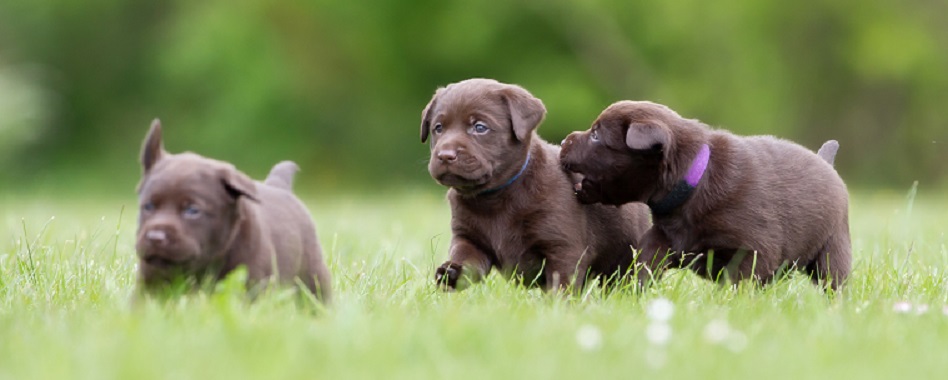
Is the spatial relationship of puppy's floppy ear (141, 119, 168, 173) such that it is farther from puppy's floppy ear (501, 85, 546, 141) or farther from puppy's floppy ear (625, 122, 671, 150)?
puppy's floppy ear (625, 122, 671, 150)

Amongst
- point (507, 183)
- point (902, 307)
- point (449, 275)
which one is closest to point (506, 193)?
point (507, 183)

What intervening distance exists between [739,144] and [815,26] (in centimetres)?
1735

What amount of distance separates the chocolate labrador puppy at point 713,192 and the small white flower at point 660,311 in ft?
→ 2.81

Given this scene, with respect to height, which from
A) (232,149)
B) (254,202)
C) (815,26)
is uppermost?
(254,202)

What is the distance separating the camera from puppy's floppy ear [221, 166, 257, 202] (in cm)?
371

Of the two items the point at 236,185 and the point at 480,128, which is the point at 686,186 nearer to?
the point at 480,128

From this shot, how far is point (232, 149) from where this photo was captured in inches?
811

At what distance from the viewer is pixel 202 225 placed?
3.72m

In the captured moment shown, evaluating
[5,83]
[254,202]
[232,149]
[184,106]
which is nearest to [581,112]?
[232,149]

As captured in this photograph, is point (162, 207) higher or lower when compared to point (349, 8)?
higher

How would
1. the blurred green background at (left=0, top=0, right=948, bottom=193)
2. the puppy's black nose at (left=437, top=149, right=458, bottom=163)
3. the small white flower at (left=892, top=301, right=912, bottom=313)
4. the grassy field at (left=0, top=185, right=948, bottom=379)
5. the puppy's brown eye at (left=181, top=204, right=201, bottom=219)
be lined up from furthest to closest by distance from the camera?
the blurred green background at (left=0, top=0, right=948, bottom=193), the puppy's black nose at (left=437, top=149, right=458, bottom=163), the small white flower at (left=892, top=301, right=912, bottom=313), the puppy's brown eye at (left=181, top=204, right=201, bottom=219), the grassy field at (left=0, top=185, right=948, bottom=379)

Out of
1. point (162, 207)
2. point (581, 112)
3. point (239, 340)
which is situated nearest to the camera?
point (239, 340)

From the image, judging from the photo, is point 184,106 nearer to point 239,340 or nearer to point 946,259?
point 946,259

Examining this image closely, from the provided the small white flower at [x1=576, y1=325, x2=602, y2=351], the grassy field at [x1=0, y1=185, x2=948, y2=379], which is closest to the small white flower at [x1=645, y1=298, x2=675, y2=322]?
the grassy field at [x1=0, y1=185, x2=948, y2=379]
